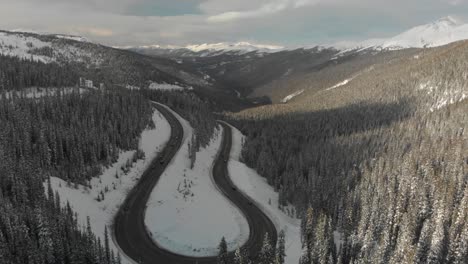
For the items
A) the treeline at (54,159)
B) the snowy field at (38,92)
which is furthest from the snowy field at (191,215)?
the snowy field at (38,92)

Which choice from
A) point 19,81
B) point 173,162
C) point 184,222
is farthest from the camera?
point 19,81

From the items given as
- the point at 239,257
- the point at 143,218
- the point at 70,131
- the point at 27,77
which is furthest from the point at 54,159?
the point at 27,77

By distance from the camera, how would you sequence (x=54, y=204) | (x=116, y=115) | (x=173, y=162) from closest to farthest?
(x=54, y=204)
(x=173, y=162)
(x=116, y=115)

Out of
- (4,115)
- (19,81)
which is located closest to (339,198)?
(4,115)

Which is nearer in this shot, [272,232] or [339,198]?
[272,232]

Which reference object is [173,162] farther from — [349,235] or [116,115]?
[349,235]

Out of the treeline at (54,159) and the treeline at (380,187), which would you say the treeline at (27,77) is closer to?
the treeline at (54,159)
